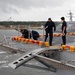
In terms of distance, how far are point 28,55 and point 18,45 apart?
20.5ft

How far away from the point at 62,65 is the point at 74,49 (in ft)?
4.93

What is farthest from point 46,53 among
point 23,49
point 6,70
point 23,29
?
point 6,70

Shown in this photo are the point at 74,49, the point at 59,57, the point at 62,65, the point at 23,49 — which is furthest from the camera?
the point at 23,49

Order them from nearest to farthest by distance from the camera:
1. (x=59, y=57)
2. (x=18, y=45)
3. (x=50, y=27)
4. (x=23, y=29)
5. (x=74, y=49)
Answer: (x=74, y=49)
(x=59, y=57)
(x=50, y=27)
(x=18, y=45)
(x=23, y=29)

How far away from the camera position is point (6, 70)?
26.6 m

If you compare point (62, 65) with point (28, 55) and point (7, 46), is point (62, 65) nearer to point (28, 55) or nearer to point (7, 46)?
point (28, 55)

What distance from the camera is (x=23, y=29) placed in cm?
2402

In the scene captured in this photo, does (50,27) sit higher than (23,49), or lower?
higher

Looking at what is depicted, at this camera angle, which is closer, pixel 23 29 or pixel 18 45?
pixel 18 45

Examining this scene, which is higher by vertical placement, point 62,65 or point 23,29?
point 23,29

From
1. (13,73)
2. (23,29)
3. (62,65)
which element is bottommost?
(13,73)

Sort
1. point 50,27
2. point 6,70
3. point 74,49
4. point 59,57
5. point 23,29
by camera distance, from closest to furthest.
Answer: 1. point 74,49
2. point 59,57
3. point 50,27
4. point 23,29
5. point 6,70

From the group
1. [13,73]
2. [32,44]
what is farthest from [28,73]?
[32,44]

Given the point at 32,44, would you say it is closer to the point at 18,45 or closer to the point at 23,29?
the point at 18,45
